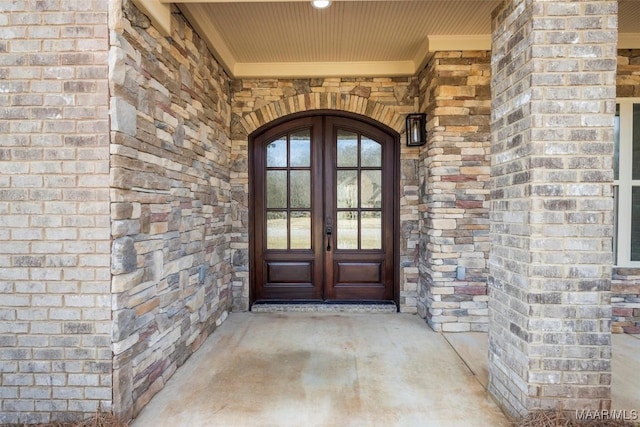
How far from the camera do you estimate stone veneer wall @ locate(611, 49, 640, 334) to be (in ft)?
11.0

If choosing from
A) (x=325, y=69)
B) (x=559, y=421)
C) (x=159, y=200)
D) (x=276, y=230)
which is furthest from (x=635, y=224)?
(x=159, y=200)

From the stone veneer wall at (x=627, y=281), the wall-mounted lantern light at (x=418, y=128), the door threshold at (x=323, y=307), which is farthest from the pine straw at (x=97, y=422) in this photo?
the stone veneer wall at (x=627, y=281)

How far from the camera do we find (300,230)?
165 inches

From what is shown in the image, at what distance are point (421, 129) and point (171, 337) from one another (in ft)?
9.71

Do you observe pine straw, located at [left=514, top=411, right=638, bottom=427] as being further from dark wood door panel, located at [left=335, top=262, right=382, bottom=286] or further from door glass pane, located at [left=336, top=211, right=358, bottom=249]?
door glass pane, located at [left=336, top=211, right=358, bottom=249]

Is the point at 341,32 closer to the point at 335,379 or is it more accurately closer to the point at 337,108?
the point at 337,108

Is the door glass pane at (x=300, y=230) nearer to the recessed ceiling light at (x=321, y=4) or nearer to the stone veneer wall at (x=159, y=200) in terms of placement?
the stone veneer wall at (x=159, y=200)

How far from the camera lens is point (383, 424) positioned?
79.7 inches

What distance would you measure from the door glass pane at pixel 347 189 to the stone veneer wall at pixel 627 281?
2.59 m

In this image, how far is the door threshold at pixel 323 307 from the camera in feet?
13.1

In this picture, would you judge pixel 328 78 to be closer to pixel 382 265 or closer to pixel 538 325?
pixel 382 265

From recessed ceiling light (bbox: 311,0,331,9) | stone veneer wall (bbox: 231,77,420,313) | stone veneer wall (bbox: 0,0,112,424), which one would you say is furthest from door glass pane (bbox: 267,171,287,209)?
stone veneer wall (bbox: 0,0,112,424)

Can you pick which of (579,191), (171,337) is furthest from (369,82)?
(171,337)

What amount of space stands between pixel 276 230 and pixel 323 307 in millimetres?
1031
